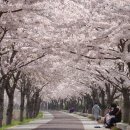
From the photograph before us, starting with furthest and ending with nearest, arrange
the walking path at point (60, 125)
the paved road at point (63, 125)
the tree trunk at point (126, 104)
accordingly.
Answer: the tree trunk at point (126, 104), the paved road at point (63, 125), the walking path at point (60, 125)

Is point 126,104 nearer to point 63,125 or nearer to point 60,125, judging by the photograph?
point 63,125

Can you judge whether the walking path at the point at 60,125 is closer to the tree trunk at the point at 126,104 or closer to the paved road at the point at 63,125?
the paved road at the point at 63,125

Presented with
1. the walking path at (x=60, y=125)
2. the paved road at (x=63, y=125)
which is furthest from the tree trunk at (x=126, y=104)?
the paved road at (x=63, y=125)

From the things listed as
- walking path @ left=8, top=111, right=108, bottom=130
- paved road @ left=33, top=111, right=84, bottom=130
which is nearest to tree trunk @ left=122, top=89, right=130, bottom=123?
walking path @ left=8, top=111, right=108, bottom=130

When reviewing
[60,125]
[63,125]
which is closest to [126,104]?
[63,125]

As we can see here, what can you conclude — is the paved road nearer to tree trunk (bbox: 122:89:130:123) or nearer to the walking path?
the walking path

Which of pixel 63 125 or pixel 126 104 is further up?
pixel 126 104

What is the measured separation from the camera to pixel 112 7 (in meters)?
17.0

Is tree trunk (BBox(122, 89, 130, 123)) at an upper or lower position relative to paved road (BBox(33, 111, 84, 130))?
upper

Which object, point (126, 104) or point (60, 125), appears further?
point (60, 125)

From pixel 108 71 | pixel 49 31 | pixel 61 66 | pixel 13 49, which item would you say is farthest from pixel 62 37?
pixel 61 66

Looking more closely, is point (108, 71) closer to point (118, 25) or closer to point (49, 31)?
point (49, 31)

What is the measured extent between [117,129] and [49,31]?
650 cm

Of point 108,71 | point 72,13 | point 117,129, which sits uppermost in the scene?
point 72,13
